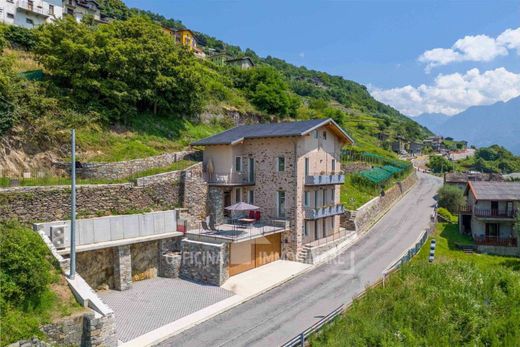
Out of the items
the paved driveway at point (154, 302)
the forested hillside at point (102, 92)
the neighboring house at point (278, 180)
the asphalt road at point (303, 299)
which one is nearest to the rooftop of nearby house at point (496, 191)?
the asphalt road at point (303, 299)

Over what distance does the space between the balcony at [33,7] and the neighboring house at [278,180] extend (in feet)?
126

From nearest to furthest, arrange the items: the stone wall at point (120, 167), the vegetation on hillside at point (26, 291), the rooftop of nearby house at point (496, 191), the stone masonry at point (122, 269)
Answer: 1. the vegetation on hillside at point (26, 291)
2. the stone masonry at point (122, 269)
3. the stone wall at point (120, 167)
4. the rooftop of nearby house at point (496, 191)

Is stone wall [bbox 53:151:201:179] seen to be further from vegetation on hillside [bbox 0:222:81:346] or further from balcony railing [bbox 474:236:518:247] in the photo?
balcony railing [bbox 474:236:518:247]

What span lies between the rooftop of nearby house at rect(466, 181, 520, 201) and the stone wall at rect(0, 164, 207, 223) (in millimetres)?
27484

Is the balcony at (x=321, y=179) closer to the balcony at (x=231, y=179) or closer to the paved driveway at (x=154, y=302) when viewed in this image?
the balcony at (x=231, y=179)

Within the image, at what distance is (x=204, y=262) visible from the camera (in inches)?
879

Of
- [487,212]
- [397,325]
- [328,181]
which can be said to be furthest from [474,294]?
[487,212]

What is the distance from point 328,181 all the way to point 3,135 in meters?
A: 23.1

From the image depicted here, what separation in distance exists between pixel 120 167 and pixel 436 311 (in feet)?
A: 71.5

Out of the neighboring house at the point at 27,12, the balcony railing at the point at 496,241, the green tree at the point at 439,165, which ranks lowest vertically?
the balcony railing at the point at 496,241

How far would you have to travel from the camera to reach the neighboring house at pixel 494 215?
108ft

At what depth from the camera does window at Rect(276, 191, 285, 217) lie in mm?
27359

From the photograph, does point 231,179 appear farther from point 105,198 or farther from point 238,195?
point 105,198

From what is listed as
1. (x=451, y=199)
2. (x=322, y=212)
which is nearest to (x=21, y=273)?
(x=322, y=212)
